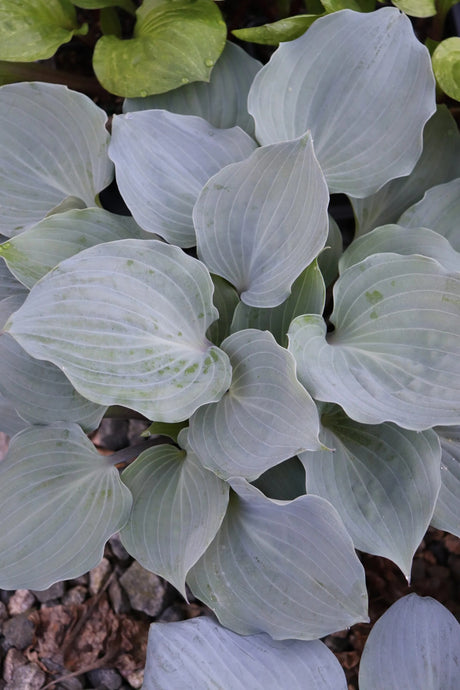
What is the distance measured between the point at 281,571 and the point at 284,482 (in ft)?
0.44

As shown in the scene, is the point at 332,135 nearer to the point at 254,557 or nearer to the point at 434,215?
the point at 434,215

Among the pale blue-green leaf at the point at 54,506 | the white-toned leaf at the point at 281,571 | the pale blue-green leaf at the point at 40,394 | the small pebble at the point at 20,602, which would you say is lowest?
the small pebble at the point at 20,602

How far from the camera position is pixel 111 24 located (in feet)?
3.88

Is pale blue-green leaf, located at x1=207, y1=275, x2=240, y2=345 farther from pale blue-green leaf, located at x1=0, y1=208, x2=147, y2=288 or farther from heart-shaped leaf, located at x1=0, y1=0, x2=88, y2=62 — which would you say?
heart-shaped leaf, located at x1=0, y1=0, x2=88, y2=62

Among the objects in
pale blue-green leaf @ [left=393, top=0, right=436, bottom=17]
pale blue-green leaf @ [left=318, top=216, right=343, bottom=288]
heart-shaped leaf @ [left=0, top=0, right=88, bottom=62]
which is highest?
heart-shaped leaf @ [left=0, top=0, right=88, bottom=62]

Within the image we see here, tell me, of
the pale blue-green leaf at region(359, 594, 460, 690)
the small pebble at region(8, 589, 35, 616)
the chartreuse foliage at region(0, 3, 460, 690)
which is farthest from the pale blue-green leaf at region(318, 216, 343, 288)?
the small pebble at region(8, 589, 35, 616)

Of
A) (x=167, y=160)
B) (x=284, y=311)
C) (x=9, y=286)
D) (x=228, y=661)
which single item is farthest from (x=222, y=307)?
(x=228, y=661)

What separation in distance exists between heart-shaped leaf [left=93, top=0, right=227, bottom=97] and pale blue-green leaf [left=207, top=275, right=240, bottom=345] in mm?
293

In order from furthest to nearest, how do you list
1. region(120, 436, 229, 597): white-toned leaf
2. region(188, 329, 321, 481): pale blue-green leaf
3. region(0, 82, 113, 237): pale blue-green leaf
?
region(0, 82, 113, 237): pale blue-green leaf → region(120, 436, 229, 597): white-toned leaf → region(188, 329, 321, 481): pale blue-green leaf

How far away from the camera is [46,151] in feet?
3.14

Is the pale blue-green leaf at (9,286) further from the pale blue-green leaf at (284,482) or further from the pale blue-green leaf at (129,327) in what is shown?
the pale blue-green leaf at (284,482)

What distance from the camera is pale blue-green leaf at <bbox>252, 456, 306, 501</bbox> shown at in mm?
932

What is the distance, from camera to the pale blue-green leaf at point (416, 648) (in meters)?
0.87

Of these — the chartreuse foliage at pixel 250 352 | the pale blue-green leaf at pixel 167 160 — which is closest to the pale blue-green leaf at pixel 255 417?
the chartreuse foliage at pixel 250 352
